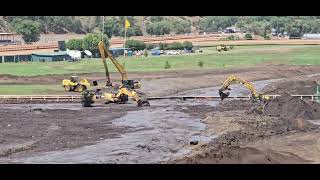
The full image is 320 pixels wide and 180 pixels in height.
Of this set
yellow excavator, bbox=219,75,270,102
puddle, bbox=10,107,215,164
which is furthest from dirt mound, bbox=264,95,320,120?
puddle, bbox=10,107,215,164

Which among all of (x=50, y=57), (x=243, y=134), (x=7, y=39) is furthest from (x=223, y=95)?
(x=7, y=39)

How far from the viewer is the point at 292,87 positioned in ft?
45.6

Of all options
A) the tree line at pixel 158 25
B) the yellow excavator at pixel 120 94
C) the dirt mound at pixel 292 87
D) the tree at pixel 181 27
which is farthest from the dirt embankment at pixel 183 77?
the tree at pixel 181 27

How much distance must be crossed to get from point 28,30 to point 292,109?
5332 millimetres

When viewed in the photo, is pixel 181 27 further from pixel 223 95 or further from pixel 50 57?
pixel 50 57

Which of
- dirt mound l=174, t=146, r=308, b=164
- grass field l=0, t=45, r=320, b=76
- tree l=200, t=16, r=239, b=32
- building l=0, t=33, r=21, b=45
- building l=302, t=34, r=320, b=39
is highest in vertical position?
tree l=200, t=16, r=239, b=32

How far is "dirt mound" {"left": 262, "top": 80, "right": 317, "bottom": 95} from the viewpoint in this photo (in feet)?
44.5

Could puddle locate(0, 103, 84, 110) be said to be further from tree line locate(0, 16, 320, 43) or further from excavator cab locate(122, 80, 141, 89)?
tree line locate(0, 16, 320, 43)

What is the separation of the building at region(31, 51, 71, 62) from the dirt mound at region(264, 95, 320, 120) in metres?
4.19

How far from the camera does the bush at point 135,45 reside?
485 inches

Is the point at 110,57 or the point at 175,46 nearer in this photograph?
the point at 110,57
